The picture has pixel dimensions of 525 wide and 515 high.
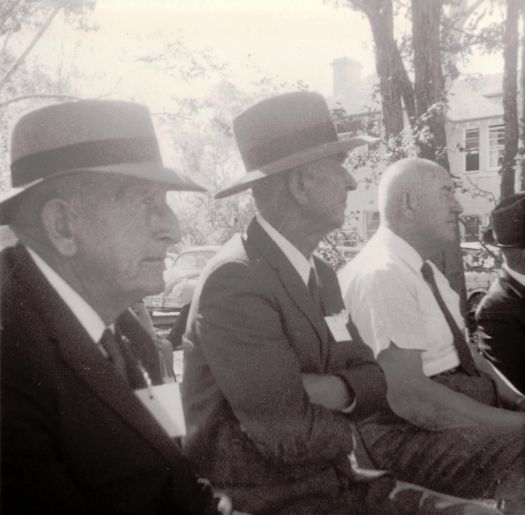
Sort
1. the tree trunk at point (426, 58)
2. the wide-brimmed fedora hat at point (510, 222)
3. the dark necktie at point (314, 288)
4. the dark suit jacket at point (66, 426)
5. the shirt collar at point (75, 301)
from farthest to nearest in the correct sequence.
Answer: the tree trunk at point (426, 58) → the wide-brimmed fedora hat at point (510, 222) → the dark necktie at point (314, 288) → the shirt collar at point (75, 301) → the dark suit jacket at point (66, 426)

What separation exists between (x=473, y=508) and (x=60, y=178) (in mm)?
1871

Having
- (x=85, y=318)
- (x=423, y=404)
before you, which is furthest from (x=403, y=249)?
(x=85, y=318)

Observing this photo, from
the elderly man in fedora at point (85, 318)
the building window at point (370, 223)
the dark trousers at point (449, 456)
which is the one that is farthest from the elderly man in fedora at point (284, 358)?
the building window at point (370, 223)

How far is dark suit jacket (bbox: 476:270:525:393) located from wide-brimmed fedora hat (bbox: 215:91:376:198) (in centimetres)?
127

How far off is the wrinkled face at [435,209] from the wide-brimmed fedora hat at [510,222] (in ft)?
1.33

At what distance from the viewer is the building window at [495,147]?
6.45 meters

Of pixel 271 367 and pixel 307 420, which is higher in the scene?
pixel 271 367

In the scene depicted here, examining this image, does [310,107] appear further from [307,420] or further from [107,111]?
[307,420]

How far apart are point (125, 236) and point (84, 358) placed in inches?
15.8

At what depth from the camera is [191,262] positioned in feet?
35.2

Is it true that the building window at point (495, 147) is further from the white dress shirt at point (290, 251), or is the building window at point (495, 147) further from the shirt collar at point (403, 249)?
the white dress shirt at point (290, 251)

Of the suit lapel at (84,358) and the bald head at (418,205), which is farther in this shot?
the bald head at (418,205)

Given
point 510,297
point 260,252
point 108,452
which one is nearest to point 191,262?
point 510,297

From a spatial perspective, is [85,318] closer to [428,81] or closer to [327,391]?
[327,391]
